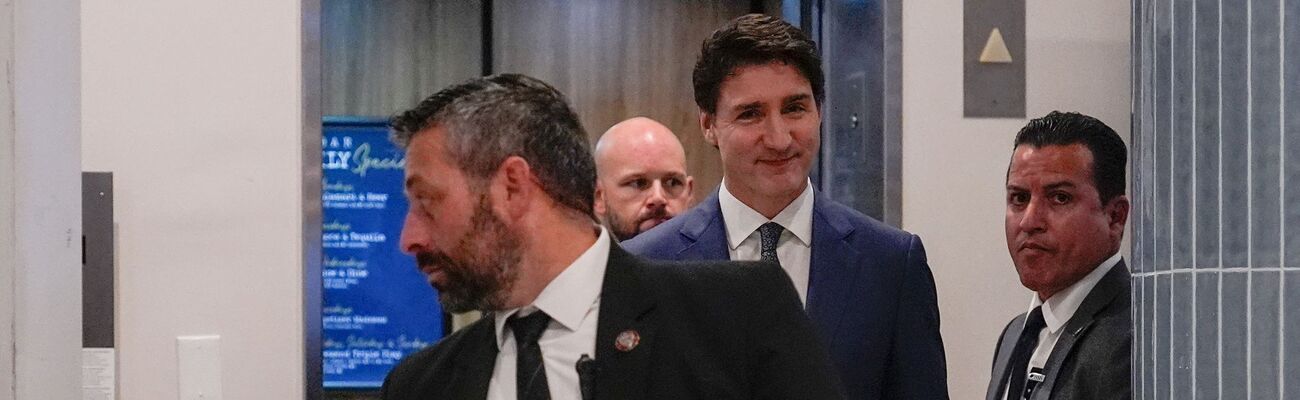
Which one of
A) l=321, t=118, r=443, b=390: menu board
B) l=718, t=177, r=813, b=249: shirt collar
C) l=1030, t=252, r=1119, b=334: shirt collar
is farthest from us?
l=321, t=118, r=443, b=390: menu board

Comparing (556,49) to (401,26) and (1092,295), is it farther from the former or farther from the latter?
(1092,295)

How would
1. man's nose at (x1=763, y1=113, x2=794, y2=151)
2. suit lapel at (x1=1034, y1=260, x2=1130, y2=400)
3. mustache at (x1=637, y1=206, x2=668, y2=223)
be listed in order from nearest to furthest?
man's nose at (x1=763, y1=113, x2=794, y2=151)
suit lapel at (x1=1034, y1=260, x2=1130, y2=400)
mustache at (x1=637, y1=206, x2=668, y2=223)

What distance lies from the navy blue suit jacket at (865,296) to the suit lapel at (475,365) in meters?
0.61

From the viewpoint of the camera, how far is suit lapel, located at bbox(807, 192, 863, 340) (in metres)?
2.30

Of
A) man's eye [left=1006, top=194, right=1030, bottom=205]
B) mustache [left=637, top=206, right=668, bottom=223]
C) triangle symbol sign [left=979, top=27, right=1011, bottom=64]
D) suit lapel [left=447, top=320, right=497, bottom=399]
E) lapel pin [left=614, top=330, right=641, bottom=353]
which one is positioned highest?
triangle symbol sign [left=979, top=27, right=1011, bottom=64]

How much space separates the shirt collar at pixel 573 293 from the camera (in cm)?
169

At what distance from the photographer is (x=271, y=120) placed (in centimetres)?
337

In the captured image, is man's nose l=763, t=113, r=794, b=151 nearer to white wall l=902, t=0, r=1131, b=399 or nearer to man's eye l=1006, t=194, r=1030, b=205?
man's eye l=1006, t=194, r=1030, b=205

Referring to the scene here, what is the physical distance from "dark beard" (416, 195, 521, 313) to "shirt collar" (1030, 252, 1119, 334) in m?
1.34

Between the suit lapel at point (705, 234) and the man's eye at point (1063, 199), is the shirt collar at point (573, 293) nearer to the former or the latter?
the suit lapel at point (705, 234)
